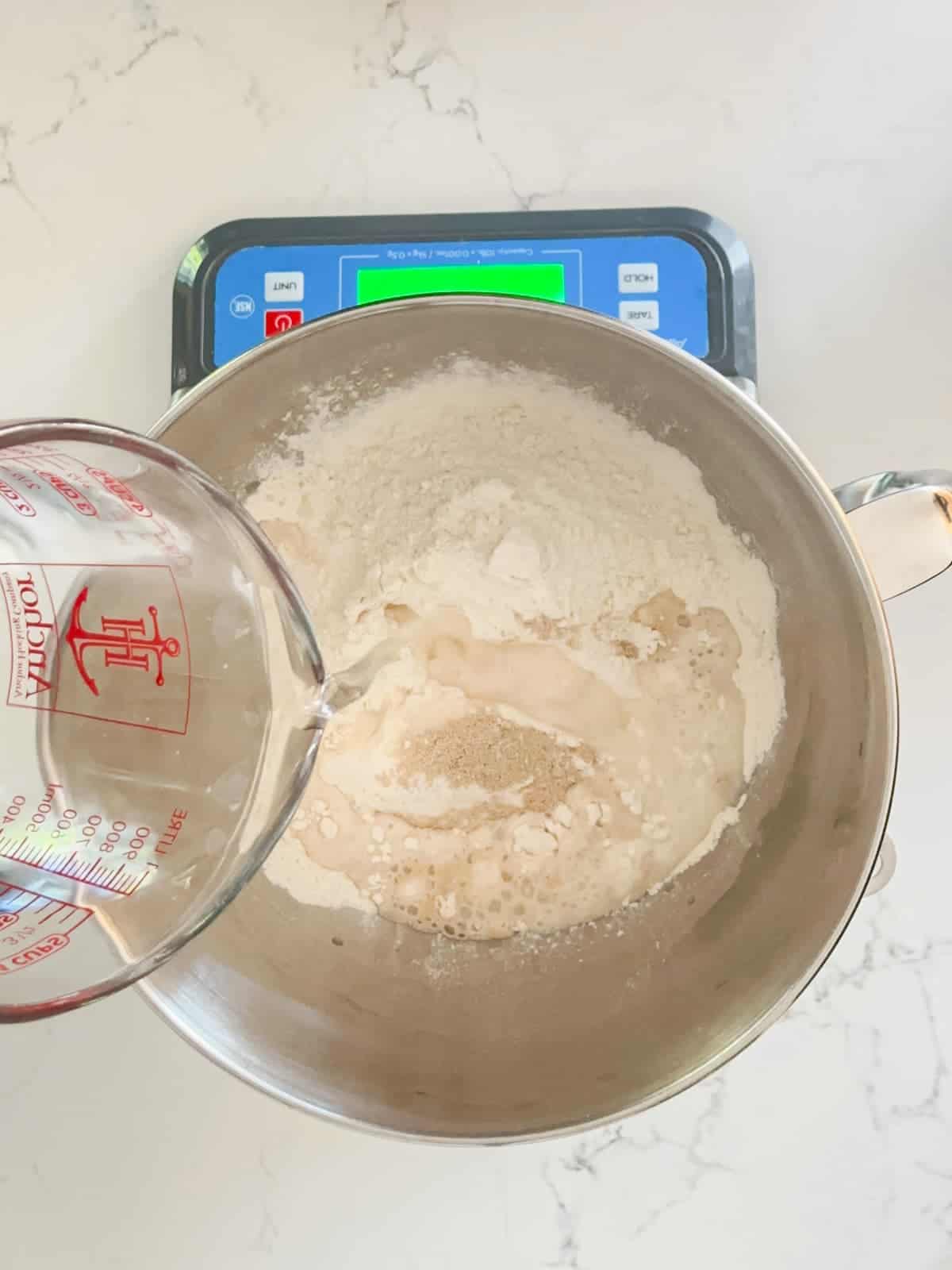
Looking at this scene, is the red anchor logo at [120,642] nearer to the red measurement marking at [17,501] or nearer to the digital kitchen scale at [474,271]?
the red measurement marking at [17,501]

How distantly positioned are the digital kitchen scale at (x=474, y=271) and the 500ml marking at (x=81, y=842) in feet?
1.22

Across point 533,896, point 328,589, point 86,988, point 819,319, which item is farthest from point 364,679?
point 819,319

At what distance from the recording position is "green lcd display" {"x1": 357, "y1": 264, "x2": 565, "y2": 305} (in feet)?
2.69

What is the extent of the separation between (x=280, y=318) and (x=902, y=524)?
471 millimetres

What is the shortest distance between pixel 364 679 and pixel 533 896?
0.19 meters

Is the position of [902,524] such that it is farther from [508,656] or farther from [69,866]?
[69,866]

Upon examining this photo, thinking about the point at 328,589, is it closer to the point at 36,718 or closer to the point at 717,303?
the point at 36,718

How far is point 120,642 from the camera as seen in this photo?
582mm

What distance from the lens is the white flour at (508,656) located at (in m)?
0.75

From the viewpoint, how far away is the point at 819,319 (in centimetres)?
83

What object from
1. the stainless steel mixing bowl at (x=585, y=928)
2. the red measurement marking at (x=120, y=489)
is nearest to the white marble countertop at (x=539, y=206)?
the stainless steel mixing bowl at (x=585, y=928)

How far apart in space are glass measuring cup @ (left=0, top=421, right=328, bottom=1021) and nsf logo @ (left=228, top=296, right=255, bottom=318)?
30 centimetres

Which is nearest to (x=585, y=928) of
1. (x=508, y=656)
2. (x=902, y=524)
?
(x=508, y=656)

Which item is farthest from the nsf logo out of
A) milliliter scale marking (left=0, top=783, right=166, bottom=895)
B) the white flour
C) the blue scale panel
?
milliliter scale marking (left=0, top=783, right=166, bottom=895)
